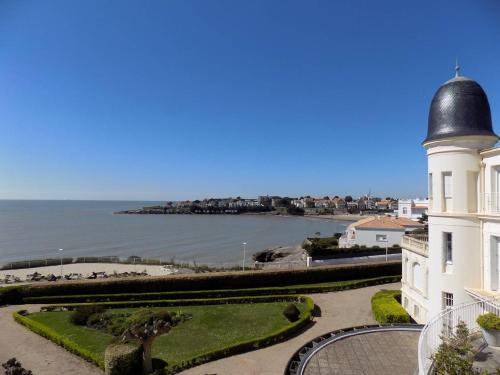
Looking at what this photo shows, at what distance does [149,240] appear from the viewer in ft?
215

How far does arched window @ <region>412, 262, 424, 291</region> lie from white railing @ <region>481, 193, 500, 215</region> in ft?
26.5

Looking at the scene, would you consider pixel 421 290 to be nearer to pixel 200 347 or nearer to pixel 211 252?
pixel 200 347

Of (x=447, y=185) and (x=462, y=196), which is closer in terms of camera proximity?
(x=462, y=196)

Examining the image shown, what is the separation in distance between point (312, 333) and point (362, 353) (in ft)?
21.0

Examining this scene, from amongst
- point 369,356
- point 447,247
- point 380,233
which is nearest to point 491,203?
point 447,247

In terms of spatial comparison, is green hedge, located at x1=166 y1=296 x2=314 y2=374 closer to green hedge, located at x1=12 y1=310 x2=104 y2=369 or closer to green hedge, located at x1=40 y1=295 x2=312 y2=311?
green hedge, located at x1=12 y1=310 x2=104 y2=369

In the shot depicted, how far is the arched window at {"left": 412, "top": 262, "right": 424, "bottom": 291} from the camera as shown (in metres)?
18.2

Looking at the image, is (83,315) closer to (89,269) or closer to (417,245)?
(417,245)

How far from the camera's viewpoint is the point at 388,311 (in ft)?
59.4

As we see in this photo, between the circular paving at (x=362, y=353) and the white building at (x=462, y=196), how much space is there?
1884 mm

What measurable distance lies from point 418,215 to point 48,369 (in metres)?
76.9

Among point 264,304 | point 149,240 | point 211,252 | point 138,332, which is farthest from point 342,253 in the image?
point 149,240

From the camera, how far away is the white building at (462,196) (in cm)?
1126

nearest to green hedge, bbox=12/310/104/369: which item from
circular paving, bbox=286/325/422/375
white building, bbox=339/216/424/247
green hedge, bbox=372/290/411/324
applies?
circular paving, bbox=286/325/422/375
